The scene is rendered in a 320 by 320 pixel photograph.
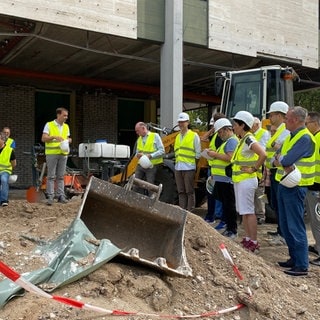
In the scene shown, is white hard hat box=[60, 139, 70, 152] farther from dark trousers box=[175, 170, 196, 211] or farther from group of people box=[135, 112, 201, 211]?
dark trousers box=[175, 170, 196, 211]

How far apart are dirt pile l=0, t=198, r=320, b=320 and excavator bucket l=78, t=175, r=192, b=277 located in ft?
1.02

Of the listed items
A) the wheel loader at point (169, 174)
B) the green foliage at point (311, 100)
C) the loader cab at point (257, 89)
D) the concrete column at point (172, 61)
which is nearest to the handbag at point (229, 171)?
the wheel loader at point (169, 174)

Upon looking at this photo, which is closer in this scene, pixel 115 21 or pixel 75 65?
pixel 115 21

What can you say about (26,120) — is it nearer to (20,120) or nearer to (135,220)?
(20,120)

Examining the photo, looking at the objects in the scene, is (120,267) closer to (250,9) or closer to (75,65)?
(250,9)

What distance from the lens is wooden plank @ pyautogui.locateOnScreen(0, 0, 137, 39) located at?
430 inches

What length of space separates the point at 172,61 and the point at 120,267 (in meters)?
9.55

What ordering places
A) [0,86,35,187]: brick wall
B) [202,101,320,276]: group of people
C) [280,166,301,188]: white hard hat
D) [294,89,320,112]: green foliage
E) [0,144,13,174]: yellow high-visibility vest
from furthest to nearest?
[294,89,320,112]: green foliage → [0,86,35,187]: brick wall → [0,144,13,174]: yellow high-visibility vest → [202,101,320,276]: group of people → [280,166,301,188]: white hard hat

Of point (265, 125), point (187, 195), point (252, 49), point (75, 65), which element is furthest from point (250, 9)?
point (187, 195)

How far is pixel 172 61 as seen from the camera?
13.1 metres

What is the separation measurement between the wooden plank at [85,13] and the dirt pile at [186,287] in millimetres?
6524

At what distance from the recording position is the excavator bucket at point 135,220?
4824mm

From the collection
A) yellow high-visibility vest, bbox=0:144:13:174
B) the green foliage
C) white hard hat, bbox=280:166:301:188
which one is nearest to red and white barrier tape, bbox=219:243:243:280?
white hard hat, bbox=280:166:301:188

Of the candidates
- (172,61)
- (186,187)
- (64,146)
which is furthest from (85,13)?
(186,187)
